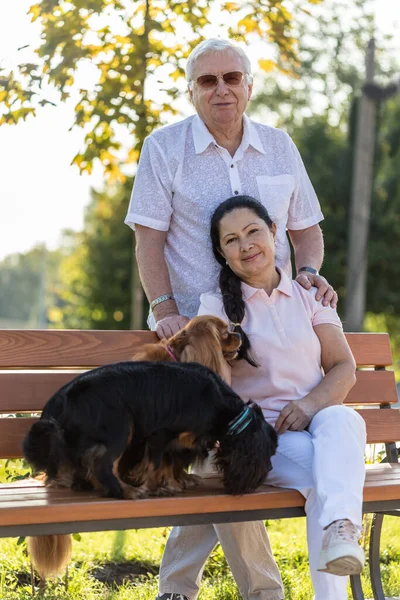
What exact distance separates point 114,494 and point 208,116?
169cm

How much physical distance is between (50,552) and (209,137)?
1779 millimetres

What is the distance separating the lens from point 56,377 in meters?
3.88

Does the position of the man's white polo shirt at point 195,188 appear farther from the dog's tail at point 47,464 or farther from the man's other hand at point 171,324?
the dog's tail at point 47,464

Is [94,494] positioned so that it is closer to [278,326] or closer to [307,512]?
[307,512]

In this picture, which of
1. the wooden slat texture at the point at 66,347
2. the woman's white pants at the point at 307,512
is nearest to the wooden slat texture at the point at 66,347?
the wooden slat texture at the point at 66,347

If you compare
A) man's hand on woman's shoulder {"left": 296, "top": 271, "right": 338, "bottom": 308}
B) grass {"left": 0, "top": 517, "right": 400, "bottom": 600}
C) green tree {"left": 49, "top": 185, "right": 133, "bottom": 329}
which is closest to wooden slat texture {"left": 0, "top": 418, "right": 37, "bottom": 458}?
grass {"left": 0, "top": 517, "right": 400, "bottom": 600}

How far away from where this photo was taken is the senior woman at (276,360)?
3432 millimetres

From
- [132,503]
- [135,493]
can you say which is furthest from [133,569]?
[132,503]

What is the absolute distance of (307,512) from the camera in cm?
328

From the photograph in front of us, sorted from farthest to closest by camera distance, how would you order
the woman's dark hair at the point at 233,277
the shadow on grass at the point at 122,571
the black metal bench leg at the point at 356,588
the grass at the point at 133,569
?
1. the shadow on grass at the point at 122,571
2. the grass at the point at 133,569
3. the black metal bench leg at the point at 356,588
4. the woman's dark hair at the point at 233,277

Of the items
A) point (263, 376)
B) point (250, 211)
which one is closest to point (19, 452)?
point (263, 376)

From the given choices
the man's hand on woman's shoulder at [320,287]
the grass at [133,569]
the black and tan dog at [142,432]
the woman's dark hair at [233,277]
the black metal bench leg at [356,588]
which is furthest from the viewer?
the grass at [133,569]

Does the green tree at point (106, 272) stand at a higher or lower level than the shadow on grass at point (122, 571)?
higher

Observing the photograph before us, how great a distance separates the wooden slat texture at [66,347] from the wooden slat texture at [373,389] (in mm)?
1025
